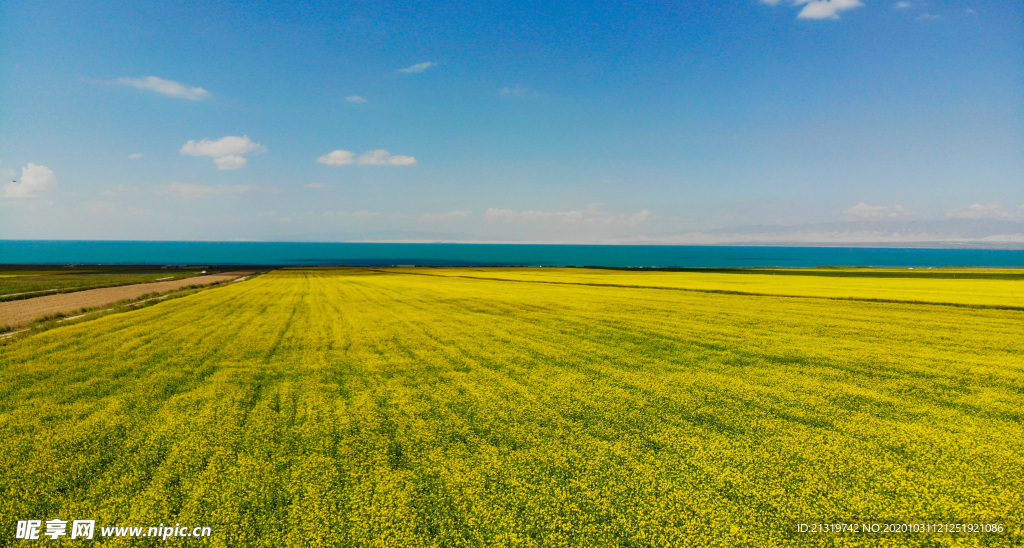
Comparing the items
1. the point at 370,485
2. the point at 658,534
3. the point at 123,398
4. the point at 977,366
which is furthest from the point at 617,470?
the point at 977,366

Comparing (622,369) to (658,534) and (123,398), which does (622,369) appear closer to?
(658,534)

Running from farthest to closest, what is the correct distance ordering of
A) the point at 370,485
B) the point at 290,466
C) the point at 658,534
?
the point at 290,466, the point at 370,485, the point at 658,534

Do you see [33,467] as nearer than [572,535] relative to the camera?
No

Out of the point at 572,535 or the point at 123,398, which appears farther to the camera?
the point at 123,398

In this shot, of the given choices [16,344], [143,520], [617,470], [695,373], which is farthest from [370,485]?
[16,344]

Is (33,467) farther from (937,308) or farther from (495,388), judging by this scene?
(937,308)

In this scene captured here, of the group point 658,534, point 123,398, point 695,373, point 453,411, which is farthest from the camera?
point 695,373
